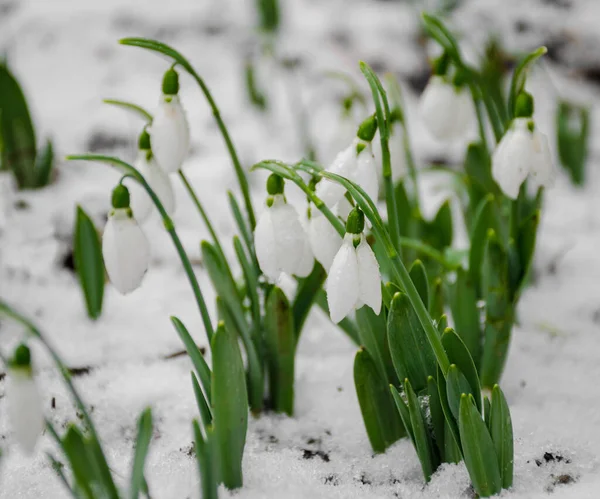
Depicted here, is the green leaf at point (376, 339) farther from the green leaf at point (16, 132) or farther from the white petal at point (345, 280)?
the green leaf at point (16, 132)

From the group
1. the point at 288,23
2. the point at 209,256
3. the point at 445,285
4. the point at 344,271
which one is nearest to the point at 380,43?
the point at 288,23

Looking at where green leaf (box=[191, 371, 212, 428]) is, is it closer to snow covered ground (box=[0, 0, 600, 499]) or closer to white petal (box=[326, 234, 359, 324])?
snow covered ground (box=[0, 0, 600, 499])

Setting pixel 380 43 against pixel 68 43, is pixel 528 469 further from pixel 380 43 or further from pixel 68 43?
pixel 68 43

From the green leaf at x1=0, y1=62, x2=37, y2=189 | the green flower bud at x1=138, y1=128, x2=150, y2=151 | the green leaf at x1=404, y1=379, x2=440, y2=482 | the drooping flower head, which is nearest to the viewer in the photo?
the green leaf at x1=404, y1=379, x2=440, y2=482

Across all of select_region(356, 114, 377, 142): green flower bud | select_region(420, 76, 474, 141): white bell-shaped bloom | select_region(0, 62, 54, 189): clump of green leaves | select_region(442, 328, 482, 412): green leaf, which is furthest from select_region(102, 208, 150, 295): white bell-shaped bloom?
select_region(0, 62, 54, 189): clump of green leaves

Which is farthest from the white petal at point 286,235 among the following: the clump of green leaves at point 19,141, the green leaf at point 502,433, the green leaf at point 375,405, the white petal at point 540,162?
the clump of green leaves at point 19,141

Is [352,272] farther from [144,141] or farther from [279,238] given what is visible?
[144,141]
